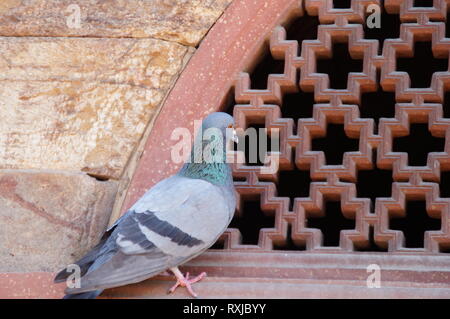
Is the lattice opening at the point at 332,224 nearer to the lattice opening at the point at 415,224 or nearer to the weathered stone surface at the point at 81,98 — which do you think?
the lattice opening at the point at 415,224

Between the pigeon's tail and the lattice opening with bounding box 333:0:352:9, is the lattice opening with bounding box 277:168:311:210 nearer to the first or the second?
the lattice opening with bounding box 333:0:352:9

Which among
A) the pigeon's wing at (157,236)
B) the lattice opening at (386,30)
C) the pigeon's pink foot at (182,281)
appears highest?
the lattice opening at (386,30)

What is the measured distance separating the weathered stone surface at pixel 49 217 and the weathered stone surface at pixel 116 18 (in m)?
0.50

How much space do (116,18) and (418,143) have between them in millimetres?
1193

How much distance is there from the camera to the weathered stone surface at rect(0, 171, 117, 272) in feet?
10.3

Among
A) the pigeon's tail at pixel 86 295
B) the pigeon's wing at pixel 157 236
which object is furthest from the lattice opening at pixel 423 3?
the pigeon's tail at pixel 86 295

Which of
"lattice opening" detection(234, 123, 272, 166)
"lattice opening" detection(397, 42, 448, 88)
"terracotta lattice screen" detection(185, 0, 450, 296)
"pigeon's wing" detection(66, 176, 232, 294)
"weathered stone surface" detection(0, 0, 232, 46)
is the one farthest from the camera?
"lattice opening" detection(397, 42, 448, 88)

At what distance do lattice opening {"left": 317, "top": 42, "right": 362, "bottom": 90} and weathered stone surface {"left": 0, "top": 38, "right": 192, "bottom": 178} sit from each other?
554 millimetres

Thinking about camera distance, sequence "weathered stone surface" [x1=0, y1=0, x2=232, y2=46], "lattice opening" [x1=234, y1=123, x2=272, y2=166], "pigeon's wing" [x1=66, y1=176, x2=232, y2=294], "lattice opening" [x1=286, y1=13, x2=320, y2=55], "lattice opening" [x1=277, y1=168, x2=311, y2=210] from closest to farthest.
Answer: "pigeon's wing" [x1=66, y1=176, x2=232, y2=294], "lattice opening" [x1=234, y1=123, x2=272, y2=166], "weathered stone surface" [x1=0, y1=0, x2=232, y2=46], "lattice opening" [x1=286, y1=13, x2=320, y2=55], "lattice opening" [x1=277, y1=168, x2=311, y2=210]

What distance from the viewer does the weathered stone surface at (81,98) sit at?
3.25 meters

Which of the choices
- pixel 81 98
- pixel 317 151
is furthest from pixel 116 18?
pixel 317 151

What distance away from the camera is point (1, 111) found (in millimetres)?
3334

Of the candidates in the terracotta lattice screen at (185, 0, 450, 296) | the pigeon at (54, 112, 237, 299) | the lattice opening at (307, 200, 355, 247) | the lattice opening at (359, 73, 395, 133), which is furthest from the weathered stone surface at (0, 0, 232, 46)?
the lattice opening at (307, 200, 355, 247)

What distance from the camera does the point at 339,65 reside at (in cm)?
379
